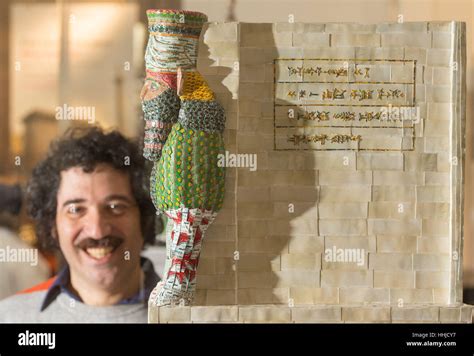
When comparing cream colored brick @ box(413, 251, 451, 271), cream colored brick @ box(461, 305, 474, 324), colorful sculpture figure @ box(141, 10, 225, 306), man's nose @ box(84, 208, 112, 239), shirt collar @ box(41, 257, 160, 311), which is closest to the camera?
colorful sculpture figure @ box(141, 10, 225, 306)

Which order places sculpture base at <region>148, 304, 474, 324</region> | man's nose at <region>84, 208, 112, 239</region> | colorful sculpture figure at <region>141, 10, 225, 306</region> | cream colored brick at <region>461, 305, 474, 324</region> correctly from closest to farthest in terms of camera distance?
colorful sculpture figure at <region>141, 10, 225, 306</region> < sculpture base at <region>148, 304, 474, 324</region> < cream colored brick at <region>461, 305, 474, 324</region> < man's nose at <region>84, 208, 112, 239</region>

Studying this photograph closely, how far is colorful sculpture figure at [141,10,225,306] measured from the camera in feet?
11.8

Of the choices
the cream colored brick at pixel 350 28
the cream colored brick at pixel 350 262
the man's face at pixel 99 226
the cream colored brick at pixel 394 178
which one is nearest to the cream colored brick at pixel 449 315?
the cream colored brick at pixel 350 262

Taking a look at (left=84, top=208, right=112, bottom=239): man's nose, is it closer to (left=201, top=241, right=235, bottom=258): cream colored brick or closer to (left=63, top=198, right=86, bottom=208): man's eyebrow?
(left=63, top=198, right=86, bottom=208): man's eyebrow

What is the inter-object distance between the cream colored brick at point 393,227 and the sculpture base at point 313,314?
15.0 inches

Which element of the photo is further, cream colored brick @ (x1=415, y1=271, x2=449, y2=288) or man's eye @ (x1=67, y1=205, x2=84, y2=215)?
A: man's eye @ (x1=67, y1=205, x2=84, y2=215)

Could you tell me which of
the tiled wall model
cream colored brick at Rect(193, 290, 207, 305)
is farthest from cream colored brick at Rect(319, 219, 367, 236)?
cream colored brick at Rect(193, 290, 207, 305)

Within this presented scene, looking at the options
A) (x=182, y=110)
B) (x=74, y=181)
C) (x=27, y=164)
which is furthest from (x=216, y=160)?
(x=27, y=164)

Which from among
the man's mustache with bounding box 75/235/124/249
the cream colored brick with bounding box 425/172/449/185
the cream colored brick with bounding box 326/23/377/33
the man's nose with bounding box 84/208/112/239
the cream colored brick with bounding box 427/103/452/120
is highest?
the cream colored brick with bounding box 326/23/377/33

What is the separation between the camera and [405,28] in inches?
152

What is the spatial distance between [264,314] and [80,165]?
1.41 metres

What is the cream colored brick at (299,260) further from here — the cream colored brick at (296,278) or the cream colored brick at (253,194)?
the cream colored brick at (253,194)

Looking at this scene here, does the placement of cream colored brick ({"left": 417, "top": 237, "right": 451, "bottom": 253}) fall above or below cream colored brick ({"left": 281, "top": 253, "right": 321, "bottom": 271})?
above

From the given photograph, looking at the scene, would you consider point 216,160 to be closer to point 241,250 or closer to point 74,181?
point 241,250
